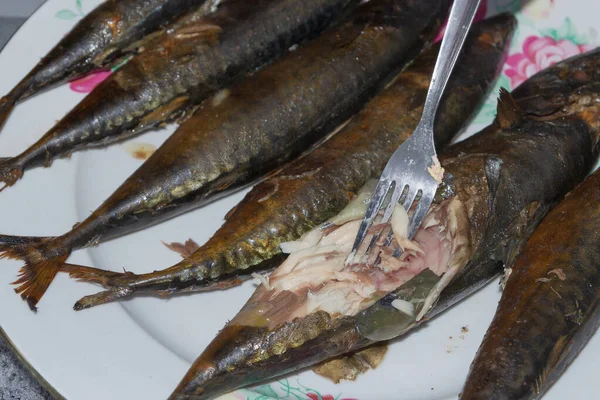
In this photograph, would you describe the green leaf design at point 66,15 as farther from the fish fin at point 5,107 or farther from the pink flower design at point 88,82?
the fish fin at point 5,107

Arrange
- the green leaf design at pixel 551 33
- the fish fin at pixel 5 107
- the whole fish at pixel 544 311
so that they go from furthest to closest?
1. the green leaf design at pixel 551 33
2. the fish fin at pixel 5 107
3. the whole fish at pixel 544 311

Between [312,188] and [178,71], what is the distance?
0.86 m

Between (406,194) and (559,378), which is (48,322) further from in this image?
(559,378)

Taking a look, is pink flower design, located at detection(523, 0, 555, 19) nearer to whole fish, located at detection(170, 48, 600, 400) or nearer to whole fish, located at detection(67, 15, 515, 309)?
whole fish, located at detection(67, 15, 515, 309)

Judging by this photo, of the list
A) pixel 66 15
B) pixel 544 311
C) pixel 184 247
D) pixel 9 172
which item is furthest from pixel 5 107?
pixel 544 311

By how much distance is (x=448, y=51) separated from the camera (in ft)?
10.5

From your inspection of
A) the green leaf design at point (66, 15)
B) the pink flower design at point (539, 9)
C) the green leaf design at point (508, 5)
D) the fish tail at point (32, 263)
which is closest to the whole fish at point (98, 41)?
the green leaf design at point (66, 15)

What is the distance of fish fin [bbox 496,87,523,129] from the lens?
3.30 metres

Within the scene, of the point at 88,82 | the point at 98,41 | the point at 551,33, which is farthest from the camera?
the point at 551,33

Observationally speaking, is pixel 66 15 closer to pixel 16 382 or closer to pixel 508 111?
pixel 16 382

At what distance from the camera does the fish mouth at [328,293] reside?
2.69m

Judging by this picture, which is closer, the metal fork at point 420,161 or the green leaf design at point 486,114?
the metal fork at point 420,161

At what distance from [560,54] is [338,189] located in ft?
5.26

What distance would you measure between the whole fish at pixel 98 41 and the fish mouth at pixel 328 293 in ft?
4.54
